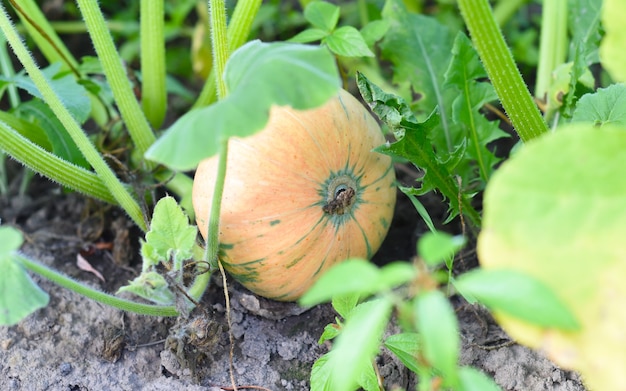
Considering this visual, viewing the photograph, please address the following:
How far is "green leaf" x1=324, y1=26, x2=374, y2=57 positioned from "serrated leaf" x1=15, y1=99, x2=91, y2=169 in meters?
0.74

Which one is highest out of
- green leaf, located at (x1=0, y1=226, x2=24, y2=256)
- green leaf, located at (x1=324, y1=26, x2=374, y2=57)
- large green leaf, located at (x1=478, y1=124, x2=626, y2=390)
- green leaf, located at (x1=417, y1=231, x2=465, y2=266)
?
green leaf, located at (x1=417, y1=231, x2=465, y2=266)

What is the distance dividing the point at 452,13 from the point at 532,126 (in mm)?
1311

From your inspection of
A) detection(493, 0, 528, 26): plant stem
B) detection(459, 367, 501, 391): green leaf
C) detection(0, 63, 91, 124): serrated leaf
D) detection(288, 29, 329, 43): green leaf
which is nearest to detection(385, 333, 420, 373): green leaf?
detection(459, 367, 501, 391): green leaf

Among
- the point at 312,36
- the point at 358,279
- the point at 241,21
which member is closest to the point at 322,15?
the point at 312,36

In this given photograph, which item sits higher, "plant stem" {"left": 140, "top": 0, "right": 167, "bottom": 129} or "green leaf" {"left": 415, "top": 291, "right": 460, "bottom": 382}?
"green leaf" {"left": 415, "top": 291, "right": 460, "bottom": 382}

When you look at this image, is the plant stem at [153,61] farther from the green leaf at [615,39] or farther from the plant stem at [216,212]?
the green leaf at [615,39]

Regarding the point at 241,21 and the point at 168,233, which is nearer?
the point at 168,233

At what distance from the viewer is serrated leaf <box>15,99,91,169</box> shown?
6.18 feet

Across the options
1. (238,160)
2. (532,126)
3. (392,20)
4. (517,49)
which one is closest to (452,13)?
(517,49)

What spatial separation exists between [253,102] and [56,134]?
991mm

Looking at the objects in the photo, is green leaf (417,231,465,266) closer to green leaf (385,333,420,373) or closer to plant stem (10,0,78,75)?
green leaf (385,333,420,373)

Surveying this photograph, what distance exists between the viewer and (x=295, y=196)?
62.9 inches

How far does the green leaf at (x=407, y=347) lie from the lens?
147 centimetres

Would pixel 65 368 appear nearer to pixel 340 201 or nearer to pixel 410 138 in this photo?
pixel 340 201
